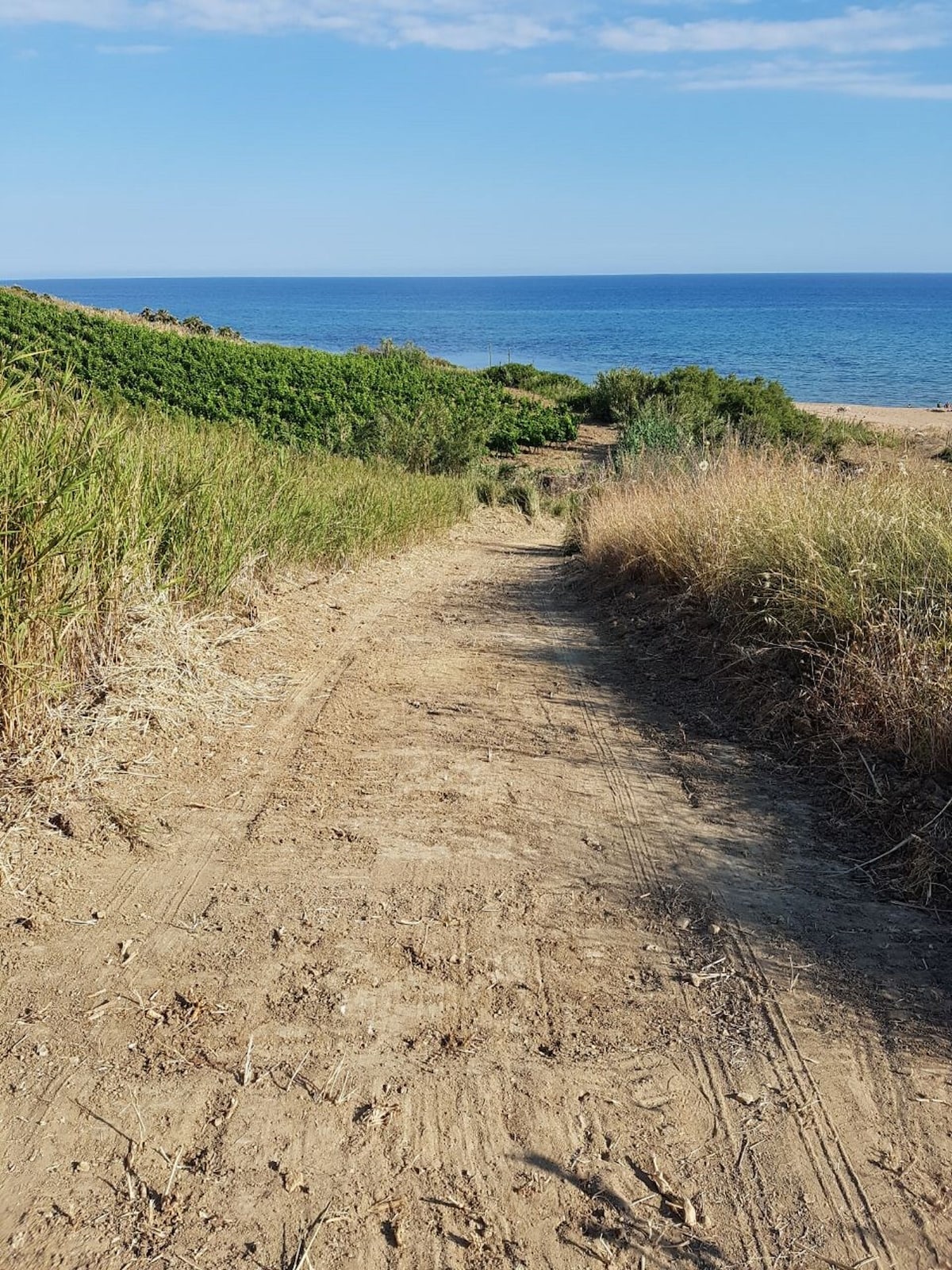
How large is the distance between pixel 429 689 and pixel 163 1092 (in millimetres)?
3585

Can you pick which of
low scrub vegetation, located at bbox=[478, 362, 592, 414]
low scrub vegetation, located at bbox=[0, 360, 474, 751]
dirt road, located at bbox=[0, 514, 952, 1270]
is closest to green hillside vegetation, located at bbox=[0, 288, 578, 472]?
low scrub vegetation, located at bbox=[478, 362, 592, 414]

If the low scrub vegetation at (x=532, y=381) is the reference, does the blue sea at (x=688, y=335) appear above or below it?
above

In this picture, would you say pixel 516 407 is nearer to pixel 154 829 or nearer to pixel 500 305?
pixel 154 829

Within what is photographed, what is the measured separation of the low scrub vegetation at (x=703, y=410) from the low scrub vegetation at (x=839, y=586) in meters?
9.23

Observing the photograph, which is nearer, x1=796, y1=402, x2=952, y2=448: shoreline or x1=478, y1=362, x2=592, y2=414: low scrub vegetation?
x1=796, y1=402, x2=952, y2=448: shoreline

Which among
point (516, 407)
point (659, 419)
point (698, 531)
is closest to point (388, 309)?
point (516, 407)

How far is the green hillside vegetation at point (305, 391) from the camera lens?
1972 centimetres

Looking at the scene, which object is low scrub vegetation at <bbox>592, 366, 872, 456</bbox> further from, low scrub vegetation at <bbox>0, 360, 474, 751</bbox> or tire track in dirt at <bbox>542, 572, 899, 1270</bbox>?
tire track in dirt at <bbox>542, 572, 899, 1270</bbox>

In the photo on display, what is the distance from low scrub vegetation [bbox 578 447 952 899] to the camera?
441 centimetres

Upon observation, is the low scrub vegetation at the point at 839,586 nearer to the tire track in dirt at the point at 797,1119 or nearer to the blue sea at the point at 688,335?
the tire track in dirt at the point at 797,1119

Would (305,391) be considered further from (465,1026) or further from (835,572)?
Result: (465,1026)

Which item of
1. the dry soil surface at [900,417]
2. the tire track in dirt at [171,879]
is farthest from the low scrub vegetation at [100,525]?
the dry soil surface at [900,417]

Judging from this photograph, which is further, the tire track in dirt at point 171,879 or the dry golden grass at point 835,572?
the dry golden grass at point 835,572

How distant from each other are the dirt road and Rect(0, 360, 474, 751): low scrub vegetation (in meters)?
0.71
